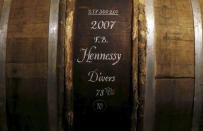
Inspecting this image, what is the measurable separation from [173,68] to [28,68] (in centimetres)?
153

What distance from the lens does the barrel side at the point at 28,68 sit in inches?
108

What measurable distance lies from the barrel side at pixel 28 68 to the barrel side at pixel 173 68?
1185 mm

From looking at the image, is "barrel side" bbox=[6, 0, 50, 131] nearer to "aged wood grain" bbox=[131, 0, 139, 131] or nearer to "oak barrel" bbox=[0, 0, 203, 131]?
"oak barrel" bbox=[0, 0, 203, 131]

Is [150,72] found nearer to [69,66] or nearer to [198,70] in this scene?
[198,70]

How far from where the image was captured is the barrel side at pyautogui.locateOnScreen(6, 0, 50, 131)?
2.75 meters

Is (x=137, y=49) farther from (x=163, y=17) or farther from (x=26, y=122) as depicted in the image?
(x=26, y=122)

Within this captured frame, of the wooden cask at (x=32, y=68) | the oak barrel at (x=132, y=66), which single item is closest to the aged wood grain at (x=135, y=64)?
the oak barrel at (x=132, y=66)

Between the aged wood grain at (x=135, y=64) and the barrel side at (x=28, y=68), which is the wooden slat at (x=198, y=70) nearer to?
the aged wood grain at (x=135, y=64)

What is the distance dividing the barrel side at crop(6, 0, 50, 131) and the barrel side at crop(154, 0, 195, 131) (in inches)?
46.6

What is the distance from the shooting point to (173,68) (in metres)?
2.76

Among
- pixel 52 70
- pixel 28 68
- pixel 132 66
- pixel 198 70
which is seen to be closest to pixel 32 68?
pixel 28 68

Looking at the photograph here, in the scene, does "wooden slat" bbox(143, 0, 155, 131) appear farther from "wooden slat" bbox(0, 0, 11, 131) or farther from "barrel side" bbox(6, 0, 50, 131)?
"wooden slat" bbox(0, 0, 11, 131)

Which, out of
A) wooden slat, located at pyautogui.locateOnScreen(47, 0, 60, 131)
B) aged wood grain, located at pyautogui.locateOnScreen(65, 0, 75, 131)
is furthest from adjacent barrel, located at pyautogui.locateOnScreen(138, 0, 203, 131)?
wooden slat, located at pyautogui.locateOnScreen(47, 0, 60, 131)

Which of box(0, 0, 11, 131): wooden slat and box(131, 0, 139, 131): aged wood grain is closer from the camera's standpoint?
box(131, 0, 139, 131): aged wood grain
